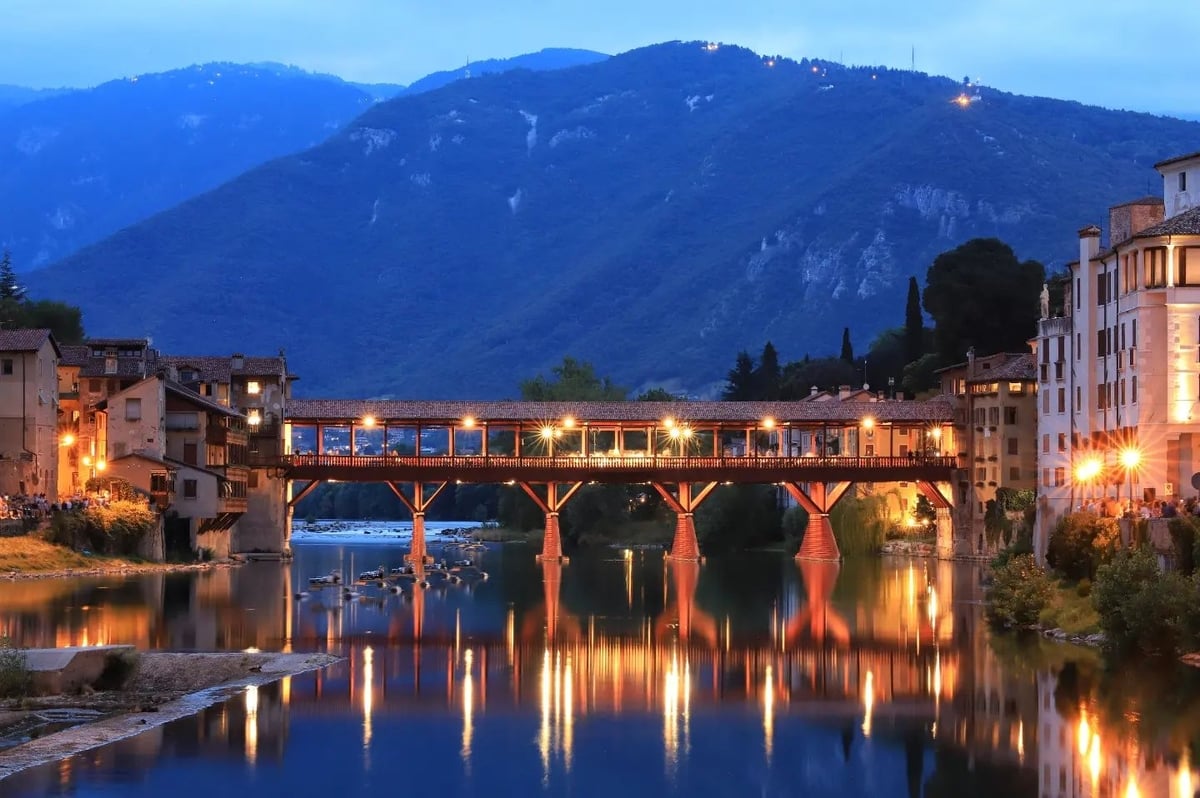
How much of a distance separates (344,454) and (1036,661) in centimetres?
6046

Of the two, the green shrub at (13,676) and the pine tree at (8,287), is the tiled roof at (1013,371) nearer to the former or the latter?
the green shrub at (13,676)

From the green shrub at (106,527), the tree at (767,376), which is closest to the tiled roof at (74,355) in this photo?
the green shrub at (106,527)

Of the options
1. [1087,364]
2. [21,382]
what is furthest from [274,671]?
[21,382]

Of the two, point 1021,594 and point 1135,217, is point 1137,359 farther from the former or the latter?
point 1021,594

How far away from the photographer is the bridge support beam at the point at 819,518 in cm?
10912

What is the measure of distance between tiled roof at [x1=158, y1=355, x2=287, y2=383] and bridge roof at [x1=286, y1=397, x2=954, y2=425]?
98.1 inches

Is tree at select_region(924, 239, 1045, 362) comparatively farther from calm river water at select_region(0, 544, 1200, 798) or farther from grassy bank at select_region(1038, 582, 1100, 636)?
grassy bank at select_region(1038, 582, 1100, 636)

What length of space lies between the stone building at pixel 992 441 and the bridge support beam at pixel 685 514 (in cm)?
1396

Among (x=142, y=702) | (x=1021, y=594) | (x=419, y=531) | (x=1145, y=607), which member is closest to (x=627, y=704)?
(x=142, y=702)

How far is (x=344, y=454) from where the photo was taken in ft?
362

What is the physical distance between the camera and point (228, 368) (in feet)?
368

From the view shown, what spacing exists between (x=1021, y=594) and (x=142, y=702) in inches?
1228

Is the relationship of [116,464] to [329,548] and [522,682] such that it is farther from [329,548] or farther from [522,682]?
[522,682]

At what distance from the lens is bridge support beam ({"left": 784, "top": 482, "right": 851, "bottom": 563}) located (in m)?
109
